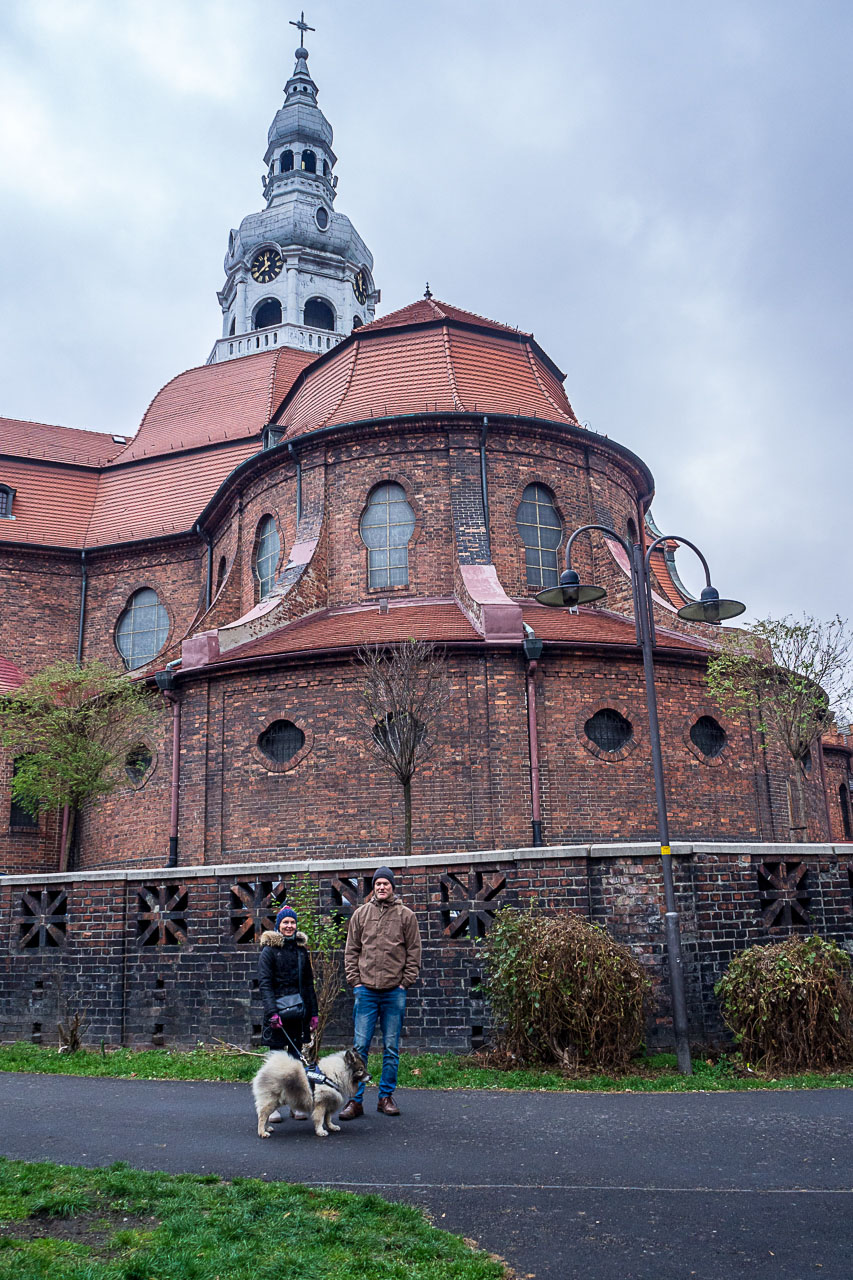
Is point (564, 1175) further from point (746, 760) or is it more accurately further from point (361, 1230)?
point (746, 760)

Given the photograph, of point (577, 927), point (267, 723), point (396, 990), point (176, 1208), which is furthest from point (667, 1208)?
point (267, 723)

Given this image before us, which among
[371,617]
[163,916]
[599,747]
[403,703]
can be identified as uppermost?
[371,617]

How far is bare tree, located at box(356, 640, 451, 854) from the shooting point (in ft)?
57.3

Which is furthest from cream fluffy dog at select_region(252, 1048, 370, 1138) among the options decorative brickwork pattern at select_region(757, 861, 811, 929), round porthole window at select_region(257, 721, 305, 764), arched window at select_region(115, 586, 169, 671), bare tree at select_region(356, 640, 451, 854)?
arched window at select_region(115, 586, 169, 671)

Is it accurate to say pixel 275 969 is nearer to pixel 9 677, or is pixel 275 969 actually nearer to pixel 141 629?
pixel 9 677

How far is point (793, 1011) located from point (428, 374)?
17664mm

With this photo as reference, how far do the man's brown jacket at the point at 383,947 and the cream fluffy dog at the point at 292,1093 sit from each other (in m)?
0.96

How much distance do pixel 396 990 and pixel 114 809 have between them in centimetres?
1525

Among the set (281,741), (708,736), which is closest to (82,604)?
(281,741)

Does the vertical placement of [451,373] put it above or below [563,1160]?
above

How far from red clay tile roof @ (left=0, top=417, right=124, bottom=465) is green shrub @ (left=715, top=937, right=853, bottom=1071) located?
1091 inches

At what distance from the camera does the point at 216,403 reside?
34.0 m

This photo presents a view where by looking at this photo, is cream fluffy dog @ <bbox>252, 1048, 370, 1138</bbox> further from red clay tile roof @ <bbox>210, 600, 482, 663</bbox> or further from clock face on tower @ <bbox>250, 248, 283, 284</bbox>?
clock face on tower @ <bbox>250, 248, 283, 284</bbox>

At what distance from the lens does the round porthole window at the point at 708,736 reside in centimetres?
1998
